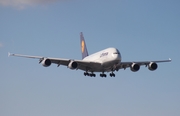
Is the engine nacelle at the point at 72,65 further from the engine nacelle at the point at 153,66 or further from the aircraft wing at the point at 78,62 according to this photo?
the engine nacelle at the point at 153,66

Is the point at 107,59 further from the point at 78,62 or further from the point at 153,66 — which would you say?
the point at 153,66

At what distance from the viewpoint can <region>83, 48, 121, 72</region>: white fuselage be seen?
71.0m

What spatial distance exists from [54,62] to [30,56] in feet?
14.7

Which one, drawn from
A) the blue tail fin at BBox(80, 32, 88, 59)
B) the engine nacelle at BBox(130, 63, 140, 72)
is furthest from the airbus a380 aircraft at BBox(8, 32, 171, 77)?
the blue tail fin at BBox(80, 32, 88, 59)

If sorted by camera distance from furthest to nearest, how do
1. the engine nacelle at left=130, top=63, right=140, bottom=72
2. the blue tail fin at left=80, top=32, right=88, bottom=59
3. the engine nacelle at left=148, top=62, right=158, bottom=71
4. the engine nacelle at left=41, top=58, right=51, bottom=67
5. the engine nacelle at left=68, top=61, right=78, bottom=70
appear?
the blue tail fin at left=80, top=32, right=88, bottom=59, the engine nacelle at left=148, top=62, right=158, bottom=71, the engine nacelle at left=130, top=63, right=140, bottom=72, the engine nacelle at left=68, top=61, right=78, bottom=70, the engine nacelle at left=41, top=58, right=51, bottom=67

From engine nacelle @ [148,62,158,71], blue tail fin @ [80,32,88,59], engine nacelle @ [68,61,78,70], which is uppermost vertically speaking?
blue tail fin @ [80,32,88,59]

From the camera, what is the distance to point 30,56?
76188 mm

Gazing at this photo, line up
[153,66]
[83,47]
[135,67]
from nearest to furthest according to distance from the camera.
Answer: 1. [135,67]
2. [153,66]
3. [83,47]

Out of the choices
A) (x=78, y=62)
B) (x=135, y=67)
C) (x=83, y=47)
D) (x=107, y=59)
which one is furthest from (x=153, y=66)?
(x=83, y=47)

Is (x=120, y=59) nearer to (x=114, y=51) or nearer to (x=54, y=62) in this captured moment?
(x=114, y=51)

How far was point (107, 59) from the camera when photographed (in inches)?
2825

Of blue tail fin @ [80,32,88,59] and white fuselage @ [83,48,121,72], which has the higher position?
blue tail fin @ [80,32,88,59]

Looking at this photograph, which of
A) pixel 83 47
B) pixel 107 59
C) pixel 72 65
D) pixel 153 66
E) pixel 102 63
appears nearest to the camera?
pixel 107 59

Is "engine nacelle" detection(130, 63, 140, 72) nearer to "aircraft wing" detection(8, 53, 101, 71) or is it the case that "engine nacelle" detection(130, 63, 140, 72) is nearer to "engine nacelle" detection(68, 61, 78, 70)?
"aircraft wing" detection(8, 53, 101, 71)
